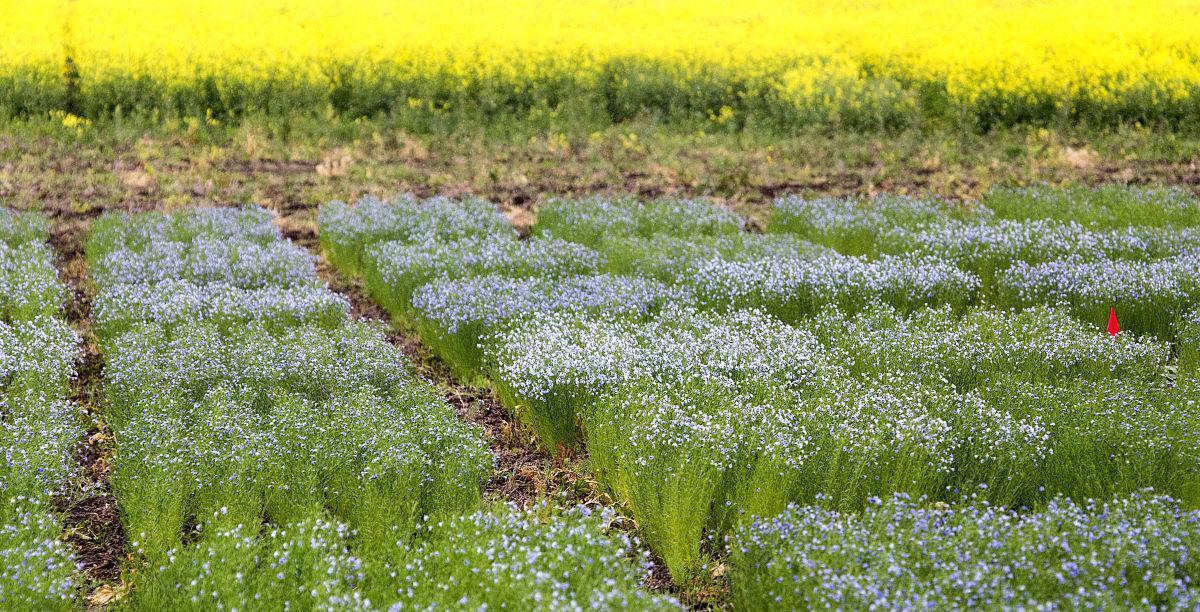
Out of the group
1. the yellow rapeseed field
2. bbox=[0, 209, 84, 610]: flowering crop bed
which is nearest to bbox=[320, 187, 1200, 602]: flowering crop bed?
bbox=[0, 209, 84, 610]: flowering crop bed

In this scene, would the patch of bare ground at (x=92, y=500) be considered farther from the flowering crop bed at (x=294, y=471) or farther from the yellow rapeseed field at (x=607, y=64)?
the yellow rapeseed field at (x=607, y=64)

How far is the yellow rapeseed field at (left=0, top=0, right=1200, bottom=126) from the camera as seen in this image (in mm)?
15359

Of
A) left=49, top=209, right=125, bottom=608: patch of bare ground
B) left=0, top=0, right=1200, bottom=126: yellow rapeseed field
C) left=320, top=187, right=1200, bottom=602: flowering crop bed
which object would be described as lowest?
left=49, top=209, right=125, bottom=608: patch of bare ground

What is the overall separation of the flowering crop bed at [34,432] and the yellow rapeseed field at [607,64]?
318 inches

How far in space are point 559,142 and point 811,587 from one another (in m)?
11.3

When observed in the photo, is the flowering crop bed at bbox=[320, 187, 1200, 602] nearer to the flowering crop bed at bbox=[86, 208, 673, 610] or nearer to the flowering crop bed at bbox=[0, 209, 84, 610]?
the flowering crop bed at bbox=[86, 208, 673, 610]

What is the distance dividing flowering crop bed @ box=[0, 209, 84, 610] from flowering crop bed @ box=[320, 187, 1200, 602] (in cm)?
214

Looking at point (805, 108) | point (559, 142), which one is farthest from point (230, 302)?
point (805, 108)

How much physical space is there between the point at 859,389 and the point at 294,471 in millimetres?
2644

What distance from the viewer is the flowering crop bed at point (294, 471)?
385 centimetres

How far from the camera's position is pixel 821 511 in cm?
424

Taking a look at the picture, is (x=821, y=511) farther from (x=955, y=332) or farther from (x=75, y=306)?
(x=75, y=306)

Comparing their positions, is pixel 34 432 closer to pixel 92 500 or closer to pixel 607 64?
pixel 92 500

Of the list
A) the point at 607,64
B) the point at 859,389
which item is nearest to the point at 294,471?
the point at 859,389
